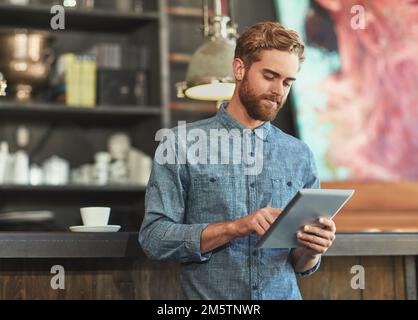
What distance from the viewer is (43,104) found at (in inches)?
162

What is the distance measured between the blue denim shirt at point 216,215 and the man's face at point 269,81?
10cm

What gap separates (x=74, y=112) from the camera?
4180 mm

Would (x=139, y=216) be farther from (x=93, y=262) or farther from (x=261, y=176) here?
(x=261, y=176)

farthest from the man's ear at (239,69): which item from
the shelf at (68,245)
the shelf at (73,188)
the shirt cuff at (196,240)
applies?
the shelf at (73,188)

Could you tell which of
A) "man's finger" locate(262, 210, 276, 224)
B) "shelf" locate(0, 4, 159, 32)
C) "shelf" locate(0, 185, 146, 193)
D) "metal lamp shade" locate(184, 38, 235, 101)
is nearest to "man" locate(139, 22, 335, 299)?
"man's finger" locate(262, 210, 276, 224)

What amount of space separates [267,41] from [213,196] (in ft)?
1.46

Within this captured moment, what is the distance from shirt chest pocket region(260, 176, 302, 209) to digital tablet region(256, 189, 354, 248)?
170 millimetres

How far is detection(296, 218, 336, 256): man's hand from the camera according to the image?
2.02 metres

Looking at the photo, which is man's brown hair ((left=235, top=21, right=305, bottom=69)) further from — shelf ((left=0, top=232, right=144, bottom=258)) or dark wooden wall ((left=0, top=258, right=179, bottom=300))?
dark wooden wall ((left=0, top=258, right=179, bottom=300))

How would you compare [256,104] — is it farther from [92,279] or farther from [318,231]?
[92,279]

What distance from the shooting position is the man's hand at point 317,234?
2.02 metres

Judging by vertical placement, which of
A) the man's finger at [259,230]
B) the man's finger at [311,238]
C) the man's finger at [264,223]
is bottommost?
the man's finger at [311,238]

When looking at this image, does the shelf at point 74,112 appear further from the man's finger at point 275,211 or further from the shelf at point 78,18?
the man's finger at point 275,211

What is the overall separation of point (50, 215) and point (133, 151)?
0.56 m
